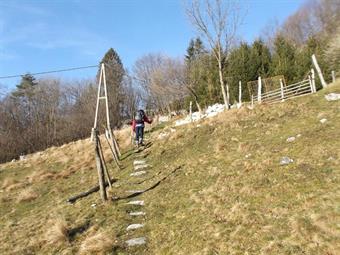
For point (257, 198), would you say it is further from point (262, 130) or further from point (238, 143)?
point (262, 130)

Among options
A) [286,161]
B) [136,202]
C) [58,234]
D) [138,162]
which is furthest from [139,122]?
[58,234]

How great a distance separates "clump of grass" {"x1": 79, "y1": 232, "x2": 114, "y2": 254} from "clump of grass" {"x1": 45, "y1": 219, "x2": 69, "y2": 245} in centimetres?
97

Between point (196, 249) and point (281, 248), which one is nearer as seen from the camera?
point (281, 248)

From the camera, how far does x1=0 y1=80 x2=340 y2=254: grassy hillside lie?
22.0 ft

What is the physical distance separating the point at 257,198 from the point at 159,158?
25.6 ft

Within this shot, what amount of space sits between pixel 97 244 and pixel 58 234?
1662mm

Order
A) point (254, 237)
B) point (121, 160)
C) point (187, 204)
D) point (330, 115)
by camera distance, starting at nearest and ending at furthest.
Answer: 1. point (254, 237)
2. point (187, 204)
3. point (330, 115)
4. point (121, 160)

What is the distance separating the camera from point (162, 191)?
431 inches

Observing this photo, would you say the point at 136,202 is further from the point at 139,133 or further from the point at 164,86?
the point at 164,86

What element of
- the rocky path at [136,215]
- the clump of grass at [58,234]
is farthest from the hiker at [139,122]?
the clump of grass at [58,234]

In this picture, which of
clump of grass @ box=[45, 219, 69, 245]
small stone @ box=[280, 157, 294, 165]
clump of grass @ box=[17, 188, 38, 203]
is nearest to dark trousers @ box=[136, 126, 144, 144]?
clump of grass @ box=[17, 188, 38, 203]

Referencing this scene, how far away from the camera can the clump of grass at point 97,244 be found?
25.0 feet

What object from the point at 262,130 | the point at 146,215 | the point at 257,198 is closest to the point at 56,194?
the point at 146,215

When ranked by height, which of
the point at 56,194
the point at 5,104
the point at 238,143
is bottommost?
the point at 56,194
